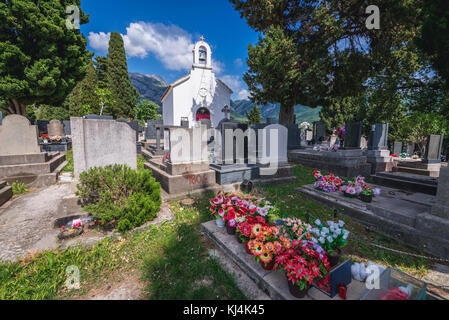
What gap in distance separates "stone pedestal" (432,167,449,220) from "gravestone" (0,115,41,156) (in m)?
10.5

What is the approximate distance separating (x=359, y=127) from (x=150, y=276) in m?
9.16

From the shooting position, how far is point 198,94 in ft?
75.0

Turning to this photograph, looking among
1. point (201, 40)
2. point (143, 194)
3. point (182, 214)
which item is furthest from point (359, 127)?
point (201, 40)

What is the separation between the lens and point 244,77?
15258mm

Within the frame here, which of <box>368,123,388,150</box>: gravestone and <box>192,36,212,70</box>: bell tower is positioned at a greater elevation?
<box>192,36,212,70</box>: bell tower

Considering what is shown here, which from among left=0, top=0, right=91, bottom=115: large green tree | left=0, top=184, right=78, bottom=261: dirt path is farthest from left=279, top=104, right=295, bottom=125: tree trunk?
left=0, top=0, right=91, bottom=115: large green tree

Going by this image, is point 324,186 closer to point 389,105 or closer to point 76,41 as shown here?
point 389,105

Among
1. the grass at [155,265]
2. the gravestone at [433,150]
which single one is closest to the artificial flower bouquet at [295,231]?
the grass at [155,265]

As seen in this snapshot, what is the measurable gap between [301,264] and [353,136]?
26.5 ft

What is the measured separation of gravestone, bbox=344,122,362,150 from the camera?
815 cm

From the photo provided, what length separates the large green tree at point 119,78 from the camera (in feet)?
100

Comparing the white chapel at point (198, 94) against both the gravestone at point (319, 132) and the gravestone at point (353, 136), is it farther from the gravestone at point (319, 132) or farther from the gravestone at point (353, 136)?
the gravestone at point (353, 136)

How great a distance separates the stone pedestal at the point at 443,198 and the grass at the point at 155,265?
780 mm

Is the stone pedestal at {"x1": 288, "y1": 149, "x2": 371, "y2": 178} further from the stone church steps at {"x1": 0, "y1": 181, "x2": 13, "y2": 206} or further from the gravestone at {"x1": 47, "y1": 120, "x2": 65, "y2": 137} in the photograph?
the gravestone at {"x1": 47, "y1": 120, "x2": 65, "y2": 137}
